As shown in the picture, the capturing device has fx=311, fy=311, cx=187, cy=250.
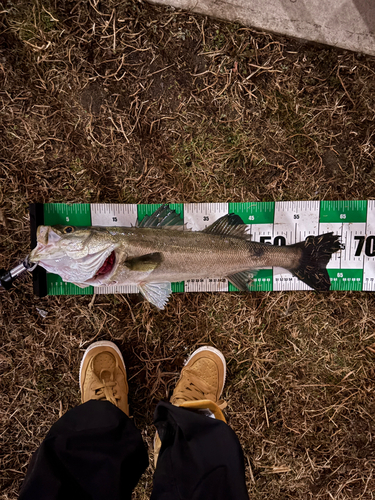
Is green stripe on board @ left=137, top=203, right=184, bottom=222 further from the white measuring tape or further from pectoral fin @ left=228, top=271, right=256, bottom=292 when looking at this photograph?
pectoral fin @ left=228, top=271, right=256, bottom=292

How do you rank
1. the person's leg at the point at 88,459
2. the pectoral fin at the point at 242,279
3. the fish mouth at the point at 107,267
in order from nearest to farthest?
the person's leg at the point at 88,459
the fish mouth at the point at 107,267
the pectoral fin at the point at 242,279

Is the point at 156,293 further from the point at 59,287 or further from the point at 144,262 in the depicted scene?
the point at 59,287

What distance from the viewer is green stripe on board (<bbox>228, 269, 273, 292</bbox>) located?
11.7ft

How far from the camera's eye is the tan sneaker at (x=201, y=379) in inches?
134

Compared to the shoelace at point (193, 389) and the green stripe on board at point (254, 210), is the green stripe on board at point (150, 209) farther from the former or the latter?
the shoelace at point (193, 389)

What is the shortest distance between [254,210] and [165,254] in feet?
3.91

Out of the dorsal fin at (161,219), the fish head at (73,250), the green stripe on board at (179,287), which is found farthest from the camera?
the green stripe on board at (179,287)

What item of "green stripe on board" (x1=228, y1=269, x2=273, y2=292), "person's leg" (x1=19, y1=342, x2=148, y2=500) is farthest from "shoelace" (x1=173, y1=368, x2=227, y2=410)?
"green stripe on board" (x1=228, y1=269, x2=273, y2=292)

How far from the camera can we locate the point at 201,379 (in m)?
3.41

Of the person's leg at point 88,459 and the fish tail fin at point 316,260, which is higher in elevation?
A: the fish tail fin at point 316,260

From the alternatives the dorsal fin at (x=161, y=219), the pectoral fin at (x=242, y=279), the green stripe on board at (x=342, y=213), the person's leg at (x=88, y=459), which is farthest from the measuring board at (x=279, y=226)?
the person's leg at (x=88, y=459)

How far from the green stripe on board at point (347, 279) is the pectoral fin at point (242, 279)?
38.3 inches

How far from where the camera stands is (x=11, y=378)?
139 inches

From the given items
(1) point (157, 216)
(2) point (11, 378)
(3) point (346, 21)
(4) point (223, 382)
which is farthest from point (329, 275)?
Result: (2) point (11, 378)
